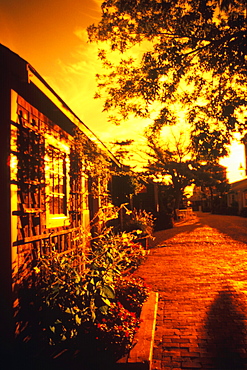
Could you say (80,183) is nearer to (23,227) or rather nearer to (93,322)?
(23,227)

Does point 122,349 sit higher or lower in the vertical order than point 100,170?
lower

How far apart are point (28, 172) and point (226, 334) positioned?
348 centimetres

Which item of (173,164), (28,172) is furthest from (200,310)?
(173,164)

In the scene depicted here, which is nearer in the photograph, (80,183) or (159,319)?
(159,319)

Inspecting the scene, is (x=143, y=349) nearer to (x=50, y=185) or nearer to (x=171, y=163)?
(x=50, y=185)

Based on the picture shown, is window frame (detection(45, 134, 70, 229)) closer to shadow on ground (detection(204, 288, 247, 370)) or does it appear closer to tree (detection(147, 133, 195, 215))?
shadow on ground (detection(204, 288, 247, 370))

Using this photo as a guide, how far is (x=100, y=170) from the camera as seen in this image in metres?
7.69

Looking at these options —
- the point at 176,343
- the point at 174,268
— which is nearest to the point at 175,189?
the point at 174,268

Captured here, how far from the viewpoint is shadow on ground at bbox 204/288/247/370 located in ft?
11.6

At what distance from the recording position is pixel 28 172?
Answer: 4.10 metres

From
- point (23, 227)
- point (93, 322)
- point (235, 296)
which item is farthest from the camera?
point (235, 296)

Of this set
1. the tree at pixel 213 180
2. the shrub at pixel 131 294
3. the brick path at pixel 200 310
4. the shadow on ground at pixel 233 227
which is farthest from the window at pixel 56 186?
the tree at pixel 213 180

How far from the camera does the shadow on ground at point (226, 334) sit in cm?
352

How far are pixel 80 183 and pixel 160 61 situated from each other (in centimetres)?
321
